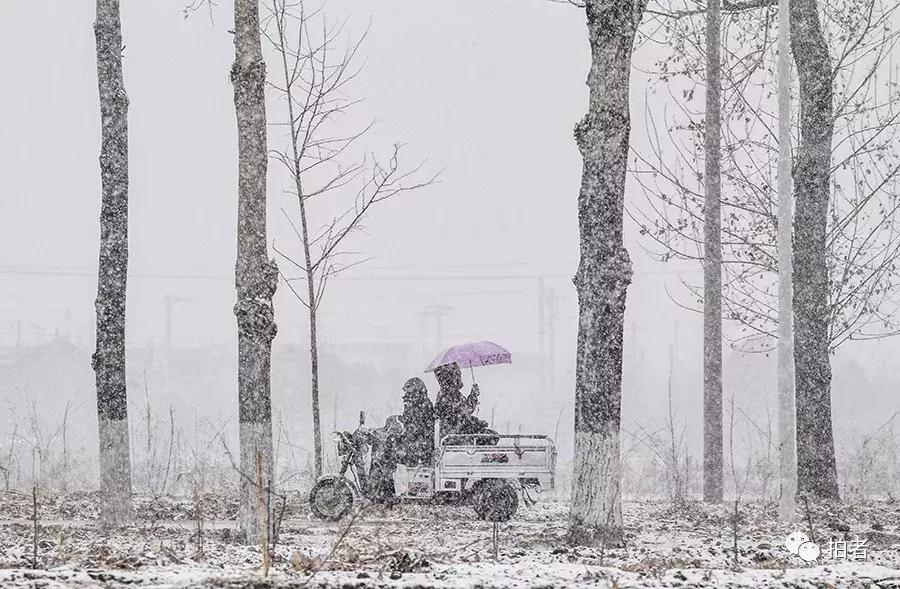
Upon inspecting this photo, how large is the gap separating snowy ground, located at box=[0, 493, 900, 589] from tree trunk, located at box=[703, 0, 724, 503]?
125 centimetres

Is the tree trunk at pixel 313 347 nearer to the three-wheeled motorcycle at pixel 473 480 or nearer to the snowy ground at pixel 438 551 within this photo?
the snowy ground at pixel 438 551

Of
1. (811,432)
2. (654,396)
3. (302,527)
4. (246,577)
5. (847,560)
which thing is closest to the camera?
(246,577)

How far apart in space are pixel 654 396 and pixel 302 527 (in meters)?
59.7

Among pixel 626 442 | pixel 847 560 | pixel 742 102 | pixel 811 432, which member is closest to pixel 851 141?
pixel 742 102

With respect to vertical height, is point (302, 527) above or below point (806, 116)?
below

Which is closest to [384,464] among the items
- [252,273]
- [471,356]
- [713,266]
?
[471,356]

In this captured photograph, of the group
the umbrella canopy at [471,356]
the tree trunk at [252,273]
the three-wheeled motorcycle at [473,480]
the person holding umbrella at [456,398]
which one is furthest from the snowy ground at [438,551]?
the umbrella canopy at [471,356]

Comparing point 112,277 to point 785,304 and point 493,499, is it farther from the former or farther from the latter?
point 785,304

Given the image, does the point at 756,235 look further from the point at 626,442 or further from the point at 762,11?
the point at 626,442

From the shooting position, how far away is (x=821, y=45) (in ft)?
50.2

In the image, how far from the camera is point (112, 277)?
482 inches

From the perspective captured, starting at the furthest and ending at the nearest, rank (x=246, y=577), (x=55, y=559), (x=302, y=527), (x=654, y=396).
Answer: (x=654, y=396) < (x=302, y=527) < (x=55, y=559) < (x=246, y=577)

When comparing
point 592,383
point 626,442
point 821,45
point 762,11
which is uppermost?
point 762,11

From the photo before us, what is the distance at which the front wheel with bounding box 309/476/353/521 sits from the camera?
13555 millimetres
